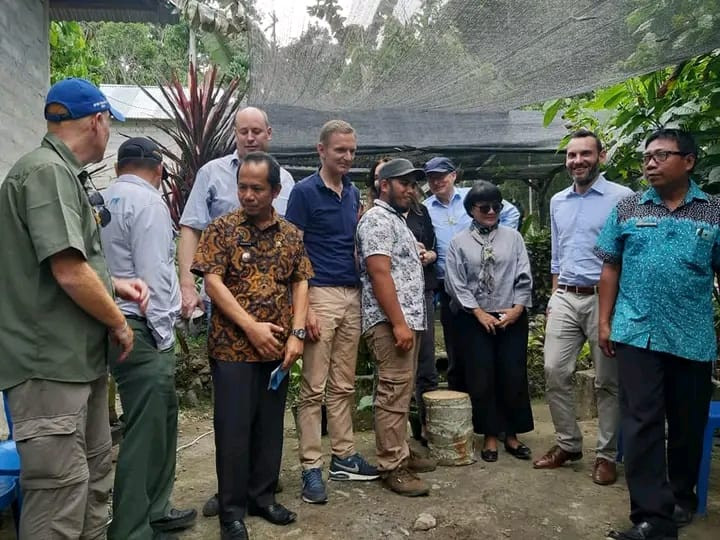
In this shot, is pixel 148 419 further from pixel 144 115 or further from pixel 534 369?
pixel 144 115

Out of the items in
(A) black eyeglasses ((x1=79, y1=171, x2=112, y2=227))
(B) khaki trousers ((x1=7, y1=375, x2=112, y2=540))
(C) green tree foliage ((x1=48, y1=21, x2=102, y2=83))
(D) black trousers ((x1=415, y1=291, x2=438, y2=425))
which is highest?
(C) green tree foliage ((x1=48, y1=21, x2=102, y2=83))

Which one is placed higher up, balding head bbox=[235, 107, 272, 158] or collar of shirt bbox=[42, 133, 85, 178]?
balding head bbox=[235, 107, 272, 158]

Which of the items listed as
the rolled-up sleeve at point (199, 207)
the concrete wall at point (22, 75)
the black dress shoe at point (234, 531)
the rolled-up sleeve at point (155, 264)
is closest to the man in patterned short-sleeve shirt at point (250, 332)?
the black dress shoe at point (234, 531)

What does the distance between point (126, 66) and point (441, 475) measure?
25.6 m

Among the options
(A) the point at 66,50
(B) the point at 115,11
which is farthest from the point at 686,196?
(A) the point at 66,50

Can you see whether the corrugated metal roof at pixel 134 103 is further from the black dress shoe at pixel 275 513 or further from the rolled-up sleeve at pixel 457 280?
the black dress shoe at pixel 275 513

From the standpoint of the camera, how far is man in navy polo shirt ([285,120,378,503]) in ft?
10.8

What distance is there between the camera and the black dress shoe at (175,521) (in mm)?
2902

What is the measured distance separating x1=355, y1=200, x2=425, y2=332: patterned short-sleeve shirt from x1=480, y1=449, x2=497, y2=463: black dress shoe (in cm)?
107

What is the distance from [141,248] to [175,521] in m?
1.35

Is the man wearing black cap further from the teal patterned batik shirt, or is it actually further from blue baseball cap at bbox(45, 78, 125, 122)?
the teal patterned batik shirt

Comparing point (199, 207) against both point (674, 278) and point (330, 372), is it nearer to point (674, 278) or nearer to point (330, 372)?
point (330, 372)

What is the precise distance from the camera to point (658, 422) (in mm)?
2781

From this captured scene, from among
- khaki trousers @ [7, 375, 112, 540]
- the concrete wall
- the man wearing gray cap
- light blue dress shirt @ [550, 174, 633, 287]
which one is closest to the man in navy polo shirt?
the man wearing gray cap
